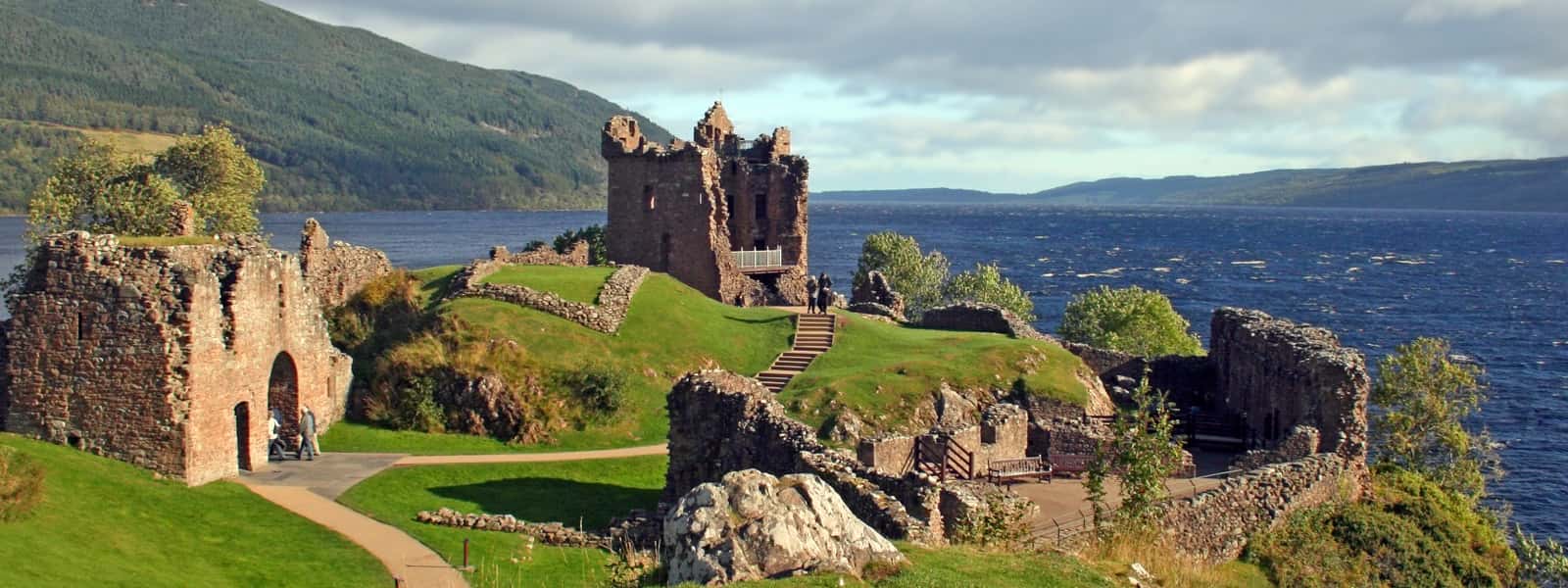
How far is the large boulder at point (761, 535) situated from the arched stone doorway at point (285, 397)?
21039mm

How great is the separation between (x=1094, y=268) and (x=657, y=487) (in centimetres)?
15014

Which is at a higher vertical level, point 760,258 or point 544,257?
point 544,257

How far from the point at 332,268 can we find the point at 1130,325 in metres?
41.1

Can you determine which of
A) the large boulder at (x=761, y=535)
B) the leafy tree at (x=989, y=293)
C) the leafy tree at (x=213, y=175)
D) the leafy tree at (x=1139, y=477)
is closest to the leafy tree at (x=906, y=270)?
the leafy tree at (x=989, y=293)

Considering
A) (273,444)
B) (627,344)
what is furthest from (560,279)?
(273,444)

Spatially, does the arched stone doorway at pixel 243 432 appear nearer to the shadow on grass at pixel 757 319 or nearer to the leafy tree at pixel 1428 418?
the shadow on grass at pixel 757 319

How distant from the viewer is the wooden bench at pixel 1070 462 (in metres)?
36.0

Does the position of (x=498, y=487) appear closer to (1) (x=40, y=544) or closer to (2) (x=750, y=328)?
(1) (x=40, y=544)

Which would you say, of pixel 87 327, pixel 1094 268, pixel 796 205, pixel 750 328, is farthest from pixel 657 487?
pixel 1094 268

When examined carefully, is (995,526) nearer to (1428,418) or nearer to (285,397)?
(285,397)

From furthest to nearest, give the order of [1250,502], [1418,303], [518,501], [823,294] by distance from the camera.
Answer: [1418,303] < [823,294] < [518,501] < [1250,502]

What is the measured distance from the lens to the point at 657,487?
3531cm

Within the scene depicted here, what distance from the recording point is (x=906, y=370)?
4322 centimetres

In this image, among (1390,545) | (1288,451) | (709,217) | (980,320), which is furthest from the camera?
(709,217)
